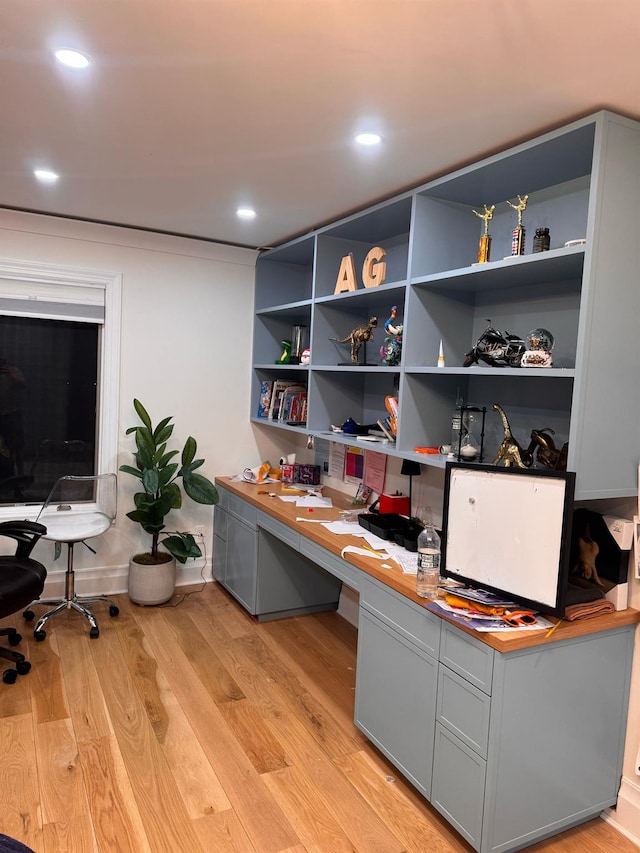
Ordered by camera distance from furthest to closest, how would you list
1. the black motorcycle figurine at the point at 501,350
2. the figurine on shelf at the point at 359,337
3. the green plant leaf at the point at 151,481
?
the green plant leaf at the point at 151,481, the figurine on shelf at the point at 359,337, the black motorcycle figurine at the point at 501,350

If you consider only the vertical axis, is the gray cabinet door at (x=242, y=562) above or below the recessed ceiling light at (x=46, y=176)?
below

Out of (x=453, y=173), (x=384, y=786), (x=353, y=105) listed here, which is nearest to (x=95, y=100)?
(x=353, y=105)

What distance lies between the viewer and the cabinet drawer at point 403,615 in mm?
2102

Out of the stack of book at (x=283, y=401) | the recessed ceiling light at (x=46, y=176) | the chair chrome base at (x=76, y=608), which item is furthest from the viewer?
the stack of book at (x=283, y=401)

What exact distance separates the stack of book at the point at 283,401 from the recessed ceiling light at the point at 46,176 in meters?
1.87

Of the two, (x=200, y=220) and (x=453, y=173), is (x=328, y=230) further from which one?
(x=453, y=173)

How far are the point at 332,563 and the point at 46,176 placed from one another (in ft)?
7.53

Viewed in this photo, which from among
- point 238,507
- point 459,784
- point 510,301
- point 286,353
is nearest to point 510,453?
point 510,301

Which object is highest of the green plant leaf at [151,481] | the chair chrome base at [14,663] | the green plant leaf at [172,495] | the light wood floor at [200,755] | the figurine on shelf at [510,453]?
the figurine on shelf at [510,453]

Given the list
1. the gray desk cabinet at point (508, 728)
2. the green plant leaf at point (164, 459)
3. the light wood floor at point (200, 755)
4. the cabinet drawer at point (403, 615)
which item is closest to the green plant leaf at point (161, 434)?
the green plant leaf at point (164, 459)

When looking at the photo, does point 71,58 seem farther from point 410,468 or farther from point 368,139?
point 410,468

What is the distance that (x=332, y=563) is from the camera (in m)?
2.75

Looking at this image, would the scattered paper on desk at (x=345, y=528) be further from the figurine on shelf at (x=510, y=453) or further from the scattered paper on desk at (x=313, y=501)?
the figurine on shelf at (x=510, y=453)

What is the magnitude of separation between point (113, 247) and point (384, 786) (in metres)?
3.39
